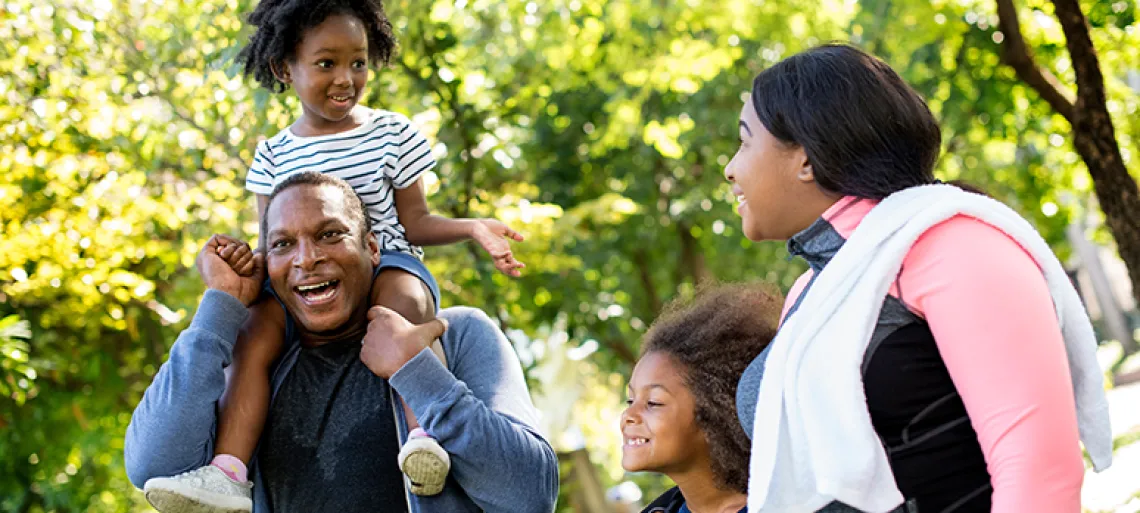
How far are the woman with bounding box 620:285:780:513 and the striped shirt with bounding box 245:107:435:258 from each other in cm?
80

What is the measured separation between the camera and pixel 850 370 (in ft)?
6.51

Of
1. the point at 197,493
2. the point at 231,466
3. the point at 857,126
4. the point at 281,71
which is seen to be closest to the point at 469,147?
the point at 281,71

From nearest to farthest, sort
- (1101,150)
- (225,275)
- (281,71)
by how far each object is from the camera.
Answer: (225,275)
(281,71)
(1101,150)

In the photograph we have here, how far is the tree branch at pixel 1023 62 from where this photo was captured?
605cm

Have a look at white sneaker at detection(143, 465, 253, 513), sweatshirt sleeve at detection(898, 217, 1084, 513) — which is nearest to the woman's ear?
sweatshirt sleeve at detection(898, 217, 1084, 513)

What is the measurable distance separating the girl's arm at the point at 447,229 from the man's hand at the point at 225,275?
0.46m

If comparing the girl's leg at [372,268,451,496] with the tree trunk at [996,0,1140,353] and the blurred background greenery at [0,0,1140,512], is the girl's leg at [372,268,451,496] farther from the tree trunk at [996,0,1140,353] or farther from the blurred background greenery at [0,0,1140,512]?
the tree trunk at [996,0,1140,353]

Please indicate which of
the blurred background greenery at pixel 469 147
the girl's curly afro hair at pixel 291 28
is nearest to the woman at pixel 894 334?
the girl's curly afro hair at pixel 291 28

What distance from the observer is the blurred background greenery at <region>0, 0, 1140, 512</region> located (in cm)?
631

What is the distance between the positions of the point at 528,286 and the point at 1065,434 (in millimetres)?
5503

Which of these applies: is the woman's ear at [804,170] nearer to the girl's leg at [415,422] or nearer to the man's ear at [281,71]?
the girl's leg at [415,422]

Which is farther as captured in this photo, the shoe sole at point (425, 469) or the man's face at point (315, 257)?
the man's face at point (315, 257)

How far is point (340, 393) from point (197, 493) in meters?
0.43

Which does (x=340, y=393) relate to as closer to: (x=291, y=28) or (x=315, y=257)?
(x=315, y=257)
